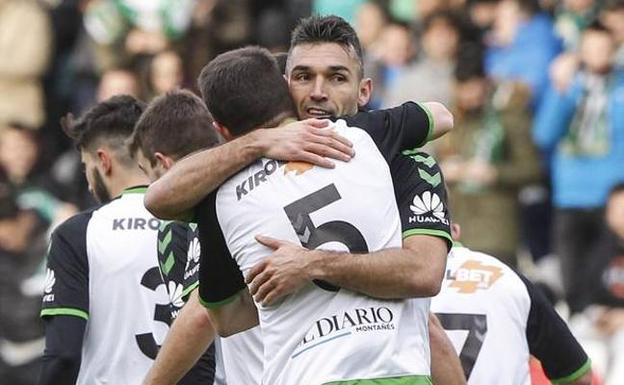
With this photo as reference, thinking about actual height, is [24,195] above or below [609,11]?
below

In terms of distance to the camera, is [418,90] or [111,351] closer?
[111,351]

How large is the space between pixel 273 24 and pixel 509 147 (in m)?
3.11

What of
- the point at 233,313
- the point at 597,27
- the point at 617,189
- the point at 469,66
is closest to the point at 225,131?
the point at 233,313

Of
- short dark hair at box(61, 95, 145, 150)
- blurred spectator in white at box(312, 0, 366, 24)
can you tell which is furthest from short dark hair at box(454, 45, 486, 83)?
short dark hair at box(61, 95, 145, 150)

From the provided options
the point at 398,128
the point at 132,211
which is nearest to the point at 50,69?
the point at 132,211

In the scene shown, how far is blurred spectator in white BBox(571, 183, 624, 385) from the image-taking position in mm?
12562

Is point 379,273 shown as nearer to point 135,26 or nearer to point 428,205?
point 428,205

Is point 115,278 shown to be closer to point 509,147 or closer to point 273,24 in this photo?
point 509,147

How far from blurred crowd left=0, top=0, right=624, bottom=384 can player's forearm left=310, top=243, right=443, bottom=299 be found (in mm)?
6072

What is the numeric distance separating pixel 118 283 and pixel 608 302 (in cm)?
595

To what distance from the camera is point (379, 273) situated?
6.19 metres

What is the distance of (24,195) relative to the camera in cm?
1548

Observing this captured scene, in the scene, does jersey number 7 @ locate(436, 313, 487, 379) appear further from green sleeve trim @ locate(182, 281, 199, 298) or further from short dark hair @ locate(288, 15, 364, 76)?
short dark hair @ locate(288, 15, 364, 76)

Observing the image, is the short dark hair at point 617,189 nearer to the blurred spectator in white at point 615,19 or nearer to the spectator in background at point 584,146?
the spectator in background at point 584,146
